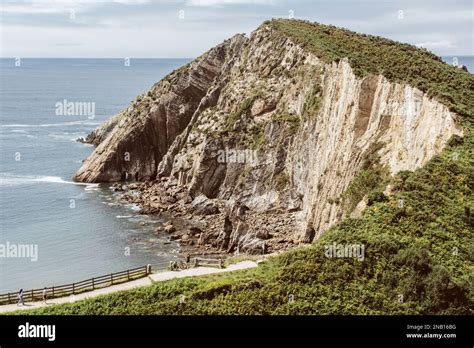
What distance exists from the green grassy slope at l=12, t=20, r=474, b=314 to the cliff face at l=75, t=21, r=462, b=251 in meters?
7.02

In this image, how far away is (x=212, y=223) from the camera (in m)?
76.6

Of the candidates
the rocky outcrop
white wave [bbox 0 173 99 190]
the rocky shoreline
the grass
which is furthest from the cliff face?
white wave [bbox 0 173 99 190]

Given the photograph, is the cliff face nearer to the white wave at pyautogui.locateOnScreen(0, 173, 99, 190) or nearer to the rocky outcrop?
Result: the rocky outcrop

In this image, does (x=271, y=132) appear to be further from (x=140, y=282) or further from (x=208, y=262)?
(x=140, y=282)

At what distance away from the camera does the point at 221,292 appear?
34.0 metres

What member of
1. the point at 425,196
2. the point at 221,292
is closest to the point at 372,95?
the point at 425,196

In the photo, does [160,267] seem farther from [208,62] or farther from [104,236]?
[208,62]

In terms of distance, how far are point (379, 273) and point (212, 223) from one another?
44.7 meters

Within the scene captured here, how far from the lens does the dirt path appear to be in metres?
38.6

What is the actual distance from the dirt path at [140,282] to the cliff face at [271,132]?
1555cm

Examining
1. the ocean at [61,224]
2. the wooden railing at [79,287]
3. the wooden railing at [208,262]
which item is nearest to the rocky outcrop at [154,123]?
the ocean at [61,224]

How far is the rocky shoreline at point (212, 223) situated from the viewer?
66500mm

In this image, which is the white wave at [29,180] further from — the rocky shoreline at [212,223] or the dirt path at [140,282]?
the dirt path at [140,282]

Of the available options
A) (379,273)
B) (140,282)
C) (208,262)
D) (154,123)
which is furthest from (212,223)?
(379,273)
